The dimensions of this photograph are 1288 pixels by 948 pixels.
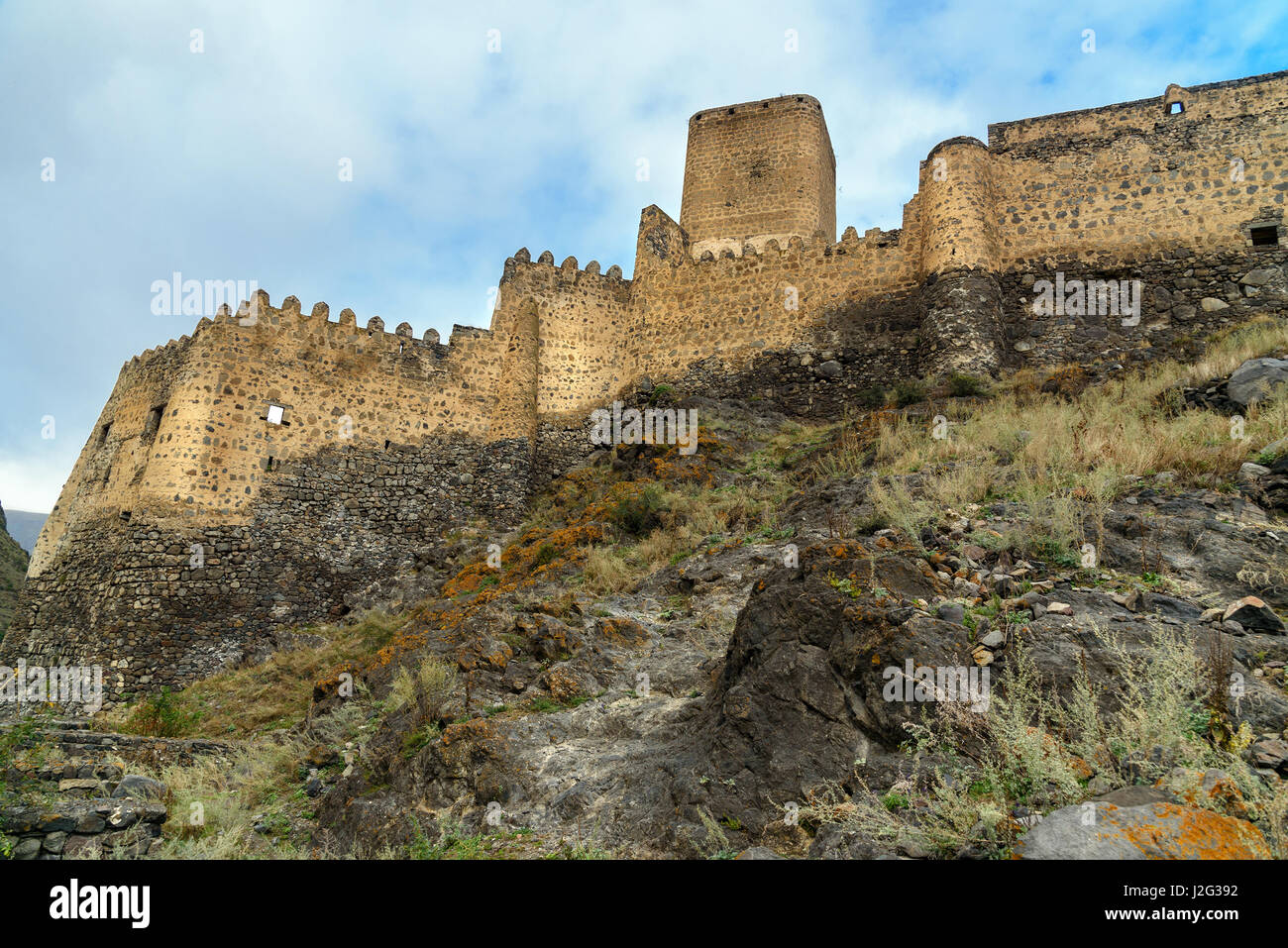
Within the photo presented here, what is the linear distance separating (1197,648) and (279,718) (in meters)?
10.3

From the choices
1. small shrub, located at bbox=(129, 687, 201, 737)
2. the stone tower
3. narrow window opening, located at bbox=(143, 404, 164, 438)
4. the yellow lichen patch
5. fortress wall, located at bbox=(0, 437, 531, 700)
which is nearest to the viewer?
the yellow lichen patch

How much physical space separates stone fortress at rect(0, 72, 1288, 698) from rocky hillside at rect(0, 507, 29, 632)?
138 inches

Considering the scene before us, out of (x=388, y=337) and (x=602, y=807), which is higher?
(x=388, y=337)

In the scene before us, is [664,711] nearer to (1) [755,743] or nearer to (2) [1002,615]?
(1) [755,743]

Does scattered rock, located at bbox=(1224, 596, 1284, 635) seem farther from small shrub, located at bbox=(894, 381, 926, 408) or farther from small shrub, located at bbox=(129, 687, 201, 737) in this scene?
small shrub, located at bbox=(129, 687, 201, 737)

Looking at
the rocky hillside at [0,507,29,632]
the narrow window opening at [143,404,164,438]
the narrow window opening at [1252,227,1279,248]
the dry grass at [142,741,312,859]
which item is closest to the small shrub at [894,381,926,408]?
the narrow window opening at [1252,227,1279,248]

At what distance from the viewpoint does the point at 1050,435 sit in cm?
897

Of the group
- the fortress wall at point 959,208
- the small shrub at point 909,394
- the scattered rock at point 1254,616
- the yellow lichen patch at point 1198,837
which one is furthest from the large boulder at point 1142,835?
the fortress wall at point 959,208

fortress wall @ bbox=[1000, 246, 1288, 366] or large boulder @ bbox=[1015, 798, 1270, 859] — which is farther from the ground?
fortress wall @ bbox=[1000, 246, 1288, 366]

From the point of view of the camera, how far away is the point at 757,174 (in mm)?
21453

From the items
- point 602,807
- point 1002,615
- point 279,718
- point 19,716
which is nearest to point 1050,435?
point 1002,615

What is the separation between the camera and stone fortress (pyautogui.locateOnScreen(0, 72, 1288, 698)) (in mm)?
13914

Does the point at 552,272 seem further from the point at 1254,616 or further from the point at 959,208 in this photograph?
the point at 1254,616

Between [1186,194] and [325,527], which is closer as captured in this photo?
[1186,194]
